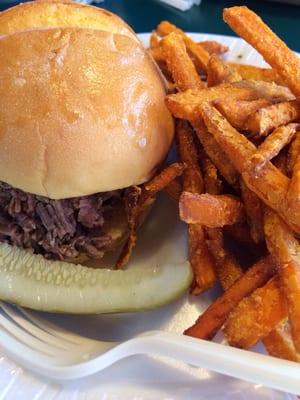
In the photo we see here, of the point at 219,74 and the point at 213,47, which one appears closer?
the point at 219,74

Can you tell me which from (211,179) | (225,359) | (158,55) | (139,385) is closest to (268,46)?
(211,179)

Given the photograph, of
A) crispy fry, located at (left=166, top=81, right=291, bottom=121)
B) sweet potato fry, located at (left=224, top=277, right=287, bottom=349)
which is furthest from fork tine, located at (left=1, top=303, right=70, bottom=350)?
crispy fry, located at (left=166, top=81, right=291, bottom=121)

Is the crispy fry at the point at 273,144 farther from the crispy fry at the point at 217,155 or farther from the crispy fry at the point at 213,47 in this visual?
the crispy fry at the point at 213,47

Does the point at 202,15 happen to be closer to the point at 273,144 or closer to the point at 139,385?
the point at 273,144

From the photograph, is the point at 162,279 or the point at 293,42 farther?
the point at 293,42

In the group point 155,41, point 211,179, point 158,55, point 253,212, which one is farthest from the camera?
point 155,41

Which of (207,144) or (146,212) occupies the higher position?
(207,144)

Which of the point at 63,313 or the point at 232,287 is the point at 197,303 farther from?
the point at 63,313

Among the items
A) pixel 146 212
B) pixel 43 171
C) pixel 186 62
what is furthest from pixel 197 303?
pixel 186 62

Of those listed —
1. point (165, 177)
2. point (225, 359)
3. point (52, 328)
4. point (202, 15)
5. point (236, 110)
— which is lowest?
point (52, 328)
